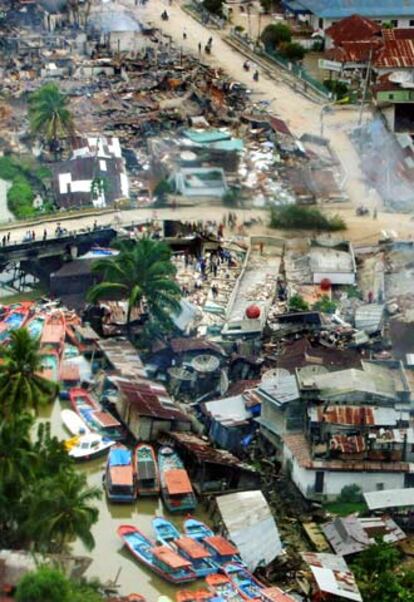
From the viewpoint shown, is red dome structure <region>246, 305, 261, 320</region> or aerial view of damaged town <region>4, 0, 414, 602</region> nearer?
aerial view of damaged town <region>4, 0, 414, 602</region>

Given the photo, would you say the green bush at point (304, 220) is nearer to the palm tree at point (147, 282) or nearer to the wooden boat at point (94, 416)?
the palm tree at point (147, 282)

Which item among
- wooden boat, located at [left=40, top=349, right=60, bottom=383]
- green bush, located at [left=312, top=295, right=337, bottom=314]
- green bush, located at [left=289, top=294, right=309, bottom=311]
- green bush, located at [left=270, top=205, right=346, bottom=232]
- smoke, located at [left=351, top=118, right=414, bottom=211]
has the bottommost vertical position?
wooden boat, located at [left=40, top=349, right=60, bottom=383]

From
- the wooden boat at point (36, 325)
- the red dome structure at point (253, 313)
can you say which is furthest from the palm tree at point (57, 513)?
the red dome structure at point (253, 313)

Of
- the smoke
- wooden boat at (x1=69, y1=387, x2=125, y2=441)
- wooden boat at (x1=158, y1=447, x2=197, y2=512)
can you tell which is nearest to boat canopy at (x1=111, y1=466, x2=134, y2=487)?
wooden boat at (x1=158, y1=447, x2=197, y2=512)

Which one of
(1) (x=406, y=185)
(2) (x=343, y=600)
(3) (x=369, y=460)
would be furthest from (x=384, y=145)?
(2) (x=343, y=600)

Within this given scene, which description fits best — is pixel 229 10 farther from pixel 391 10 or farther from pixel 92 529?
pixel 92 529

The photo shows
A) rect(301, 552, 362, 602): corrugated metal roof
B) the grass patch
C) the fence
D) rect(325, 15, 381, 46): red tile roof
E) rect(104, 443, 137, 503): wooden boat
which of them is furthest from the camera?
rect(325, 15, 381, 46): red tile roof

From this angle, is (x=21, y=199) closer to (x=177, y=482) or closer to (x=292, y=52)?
(x=177, y=482)

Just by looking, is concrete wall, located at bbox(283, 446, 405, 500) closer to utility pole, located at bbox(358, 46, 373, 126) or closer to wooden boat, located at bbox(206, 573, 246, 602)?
wooden boat, located at bbox(206, 573, 246, 602)

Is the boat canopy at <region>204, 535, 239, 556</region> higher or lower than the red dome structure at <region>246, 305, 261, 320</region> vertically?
lower
